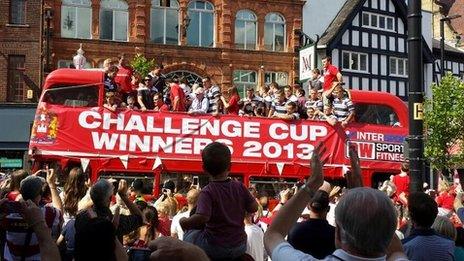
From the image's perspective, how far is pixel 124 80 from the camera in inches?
643

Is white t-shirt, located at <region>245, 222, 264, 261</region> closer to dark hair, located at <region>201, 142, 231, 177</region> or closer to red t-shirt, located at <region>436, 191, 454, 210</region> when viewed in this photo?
dark hair, located at <region>201, 142, 231, 177</region>

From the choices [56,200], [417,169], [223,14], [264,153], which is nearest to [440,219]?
[417,169]

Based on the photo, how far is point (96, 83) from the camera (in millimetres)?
A: 15469

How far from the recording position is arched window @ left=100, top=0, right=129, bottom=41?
31.2 meters

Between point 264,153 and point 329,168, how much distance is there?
172 centimetres

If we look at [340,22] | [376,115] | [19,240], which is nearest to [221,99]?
[376,115]

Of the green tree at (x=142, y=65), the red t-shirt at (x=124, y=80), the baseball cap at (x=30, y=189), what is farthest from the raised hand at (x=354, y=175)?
the green tree at (x=142, y=65)

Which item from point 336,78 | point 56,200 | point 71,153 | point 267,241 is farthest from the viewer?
point 336,78

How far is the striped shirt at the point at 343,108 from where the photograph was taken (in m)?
16.8

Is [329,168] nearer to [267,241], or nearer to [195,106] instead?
[195,106]

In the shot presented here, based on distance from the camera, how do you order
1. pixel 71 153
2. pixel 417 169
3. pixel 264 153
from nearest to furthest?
1. pixel 417 169
2. pixel 71 153
3. pixel 264 153

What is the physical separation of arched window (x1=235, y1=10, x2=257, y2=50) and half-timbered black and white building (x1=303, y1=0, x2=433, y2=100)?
3328 mm

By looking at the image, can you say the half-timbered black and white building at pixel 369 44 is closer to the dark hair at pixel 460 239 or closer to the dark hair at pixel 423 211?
the dark hair at pixel 460 239

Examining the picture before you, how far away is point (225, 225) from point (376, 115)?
42.1 feet
